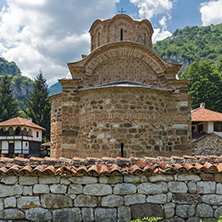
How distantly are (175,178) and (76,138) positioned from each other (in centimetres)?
582

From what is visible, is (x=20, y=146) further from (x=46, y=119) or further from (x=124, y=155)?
(x=124, y=155)

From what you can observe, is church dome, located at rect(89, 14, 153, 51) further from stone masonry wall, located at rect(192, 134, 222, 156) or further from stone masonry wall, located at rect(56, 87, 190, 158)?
stone masonry wall, located at rect(192, 134, 222, 156)

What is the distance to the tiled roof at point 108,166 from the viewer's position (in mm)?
3719

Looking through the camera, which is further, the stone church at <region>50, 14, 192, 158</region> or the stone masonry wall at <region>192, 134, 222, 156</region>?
the stone masonry wall at <region>192, 134, 222, 156</region>

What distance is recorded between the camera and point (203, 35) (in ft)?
267

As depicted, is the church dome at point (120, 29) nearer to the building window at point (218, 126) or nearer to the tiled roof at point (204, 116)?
the tiled roof at point (204, 116)

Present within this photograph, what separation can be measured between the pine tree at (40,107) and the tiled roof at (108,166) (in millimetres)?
24373

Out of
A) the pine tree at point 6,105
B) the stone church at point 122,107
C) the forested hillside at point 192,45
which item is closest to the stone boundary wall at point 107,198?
the stone church at point 122,107

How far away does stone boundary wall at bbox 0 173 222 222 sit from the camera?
3.75m

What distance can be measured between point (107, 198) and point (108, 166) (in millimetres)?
572

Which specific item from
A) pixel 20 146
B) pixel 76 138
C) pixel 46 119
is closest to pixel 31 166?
pixel 76 138

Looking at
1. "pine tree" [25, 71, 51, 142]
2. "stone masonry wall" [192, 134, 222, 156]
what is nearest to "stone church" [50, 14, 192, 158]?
"stone masonry wall" [192, 134, 222, 156]

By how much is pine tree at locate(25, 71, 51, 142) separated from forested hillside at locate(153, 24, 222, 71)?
42.6m

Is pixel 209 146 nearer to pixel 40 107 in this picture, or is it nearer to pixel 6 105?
pixel 40 107
